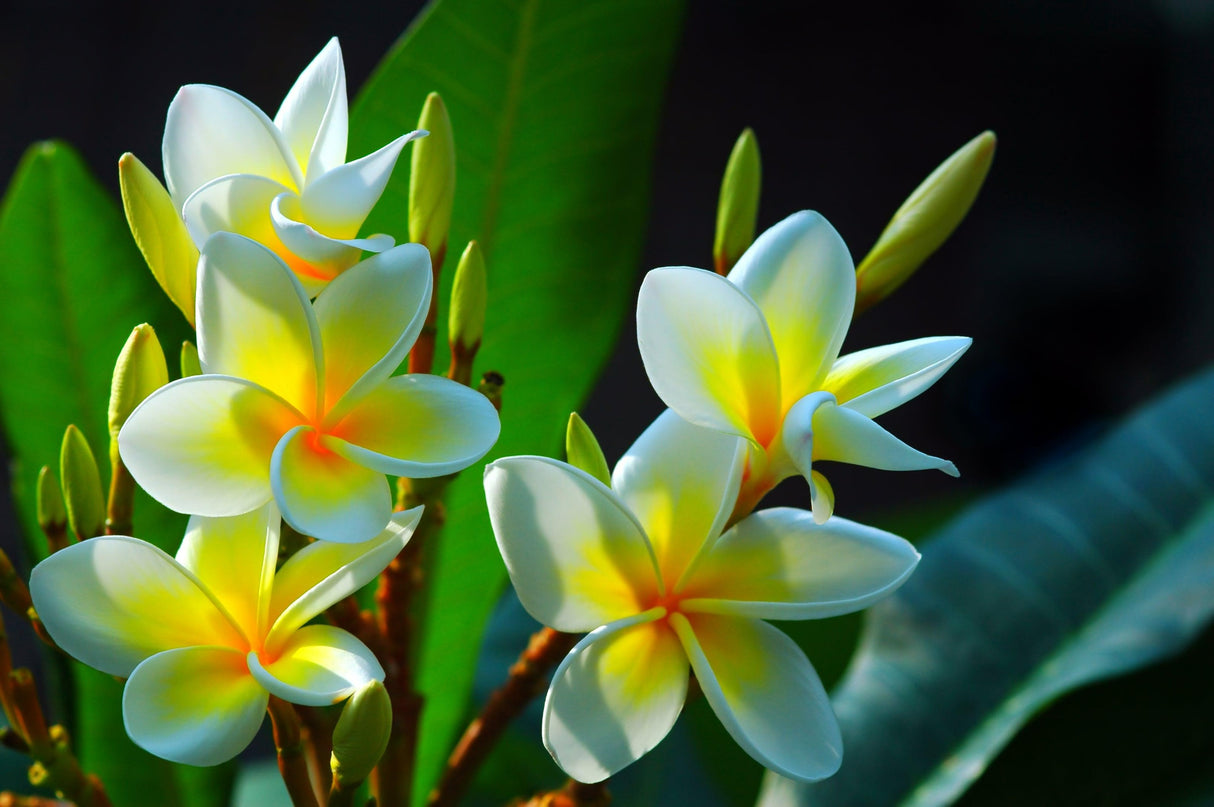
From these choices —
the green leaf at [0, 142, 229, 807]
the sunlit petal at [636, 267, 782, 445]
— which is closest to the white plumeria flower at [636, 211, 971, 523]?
the sunlit petal at [636, 267, 782, 445]

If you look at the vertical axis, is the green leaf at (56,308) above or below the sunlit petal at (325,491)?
below

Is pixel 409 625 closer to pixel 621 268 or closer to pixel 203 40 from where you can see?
pixel 621 268

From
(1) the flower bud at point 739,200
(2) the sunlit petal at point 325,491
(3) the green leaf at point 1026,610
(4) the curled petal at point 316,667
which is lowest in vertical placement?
(3) the green leaf at point 1026,610

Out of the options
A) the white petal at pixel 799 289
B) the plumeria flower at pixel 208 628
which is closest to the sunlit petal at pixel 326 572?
the plumeria flower at pixel 208 628

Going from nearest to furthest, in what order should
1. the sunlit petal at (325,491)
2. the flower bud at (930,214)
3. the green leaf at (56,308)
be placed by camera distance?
the sunlit petal at (325,491)
the flower bud at (930,214)
the green leaf at (56,308)

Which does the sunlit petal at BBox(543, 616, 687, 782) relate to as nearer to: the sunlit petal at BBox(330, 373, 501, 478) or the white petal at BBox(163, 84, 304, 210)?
the sunlit petal at BBox(330, 373, 501, 478)

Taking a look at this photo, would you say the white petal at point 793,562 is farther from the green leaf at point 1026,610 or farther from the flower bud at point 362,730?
the green leaf at point 1026,610

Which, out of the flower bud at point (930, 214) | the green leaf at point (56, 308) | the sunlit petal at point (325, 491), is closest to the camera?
the sunlit petal at point (325, 491)
